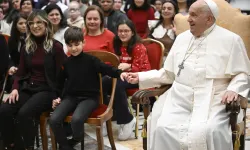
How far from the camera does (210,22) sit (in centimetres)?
378

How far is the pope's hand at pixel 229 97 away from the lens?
344 cm

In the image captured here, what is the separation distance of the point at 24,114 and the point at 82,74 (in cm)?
64

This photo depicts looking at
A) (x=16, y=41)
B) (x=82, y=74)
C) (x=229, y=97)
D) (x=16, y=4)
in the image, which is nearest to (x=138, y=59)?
(x=82, y=74)

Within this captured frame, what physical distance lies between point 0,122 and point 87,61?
3.31 feet

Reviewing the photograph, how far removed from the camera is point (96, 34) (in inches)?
209

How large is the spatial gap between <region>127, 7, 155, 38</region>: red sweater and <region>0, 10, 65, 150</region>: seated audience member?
2.57 m

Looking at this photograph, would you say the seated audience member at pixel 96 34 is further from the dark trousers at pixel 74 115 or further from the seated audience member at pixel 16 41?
the dark trousers at pixel 74 115

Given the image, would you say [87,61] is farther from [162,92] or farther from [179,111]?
[179,111]

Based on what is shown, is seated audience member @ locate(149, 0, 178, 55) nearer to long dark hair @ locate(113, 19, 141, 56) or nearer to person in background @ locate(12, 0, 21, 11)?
long dark hair @ locate(113, 19, 141, 56)

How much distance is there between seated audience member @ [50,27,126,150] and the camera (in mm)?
4125

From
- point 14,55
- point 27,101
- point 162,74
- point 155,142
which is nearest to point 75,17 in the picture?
point 14,55

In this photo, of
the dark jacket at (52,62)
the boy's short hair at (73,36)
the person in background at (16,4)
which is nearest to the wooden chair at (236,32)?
the boy's short hair at (73,36)

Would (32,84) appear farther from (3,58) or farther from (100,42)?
(100,42)

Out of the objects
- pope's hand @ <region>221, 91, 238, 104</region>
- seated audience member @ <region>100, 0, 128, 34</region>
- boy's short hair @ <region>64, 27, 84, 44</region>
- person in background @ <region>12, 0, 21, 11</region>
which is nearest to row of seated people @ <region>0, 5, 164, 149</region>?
boy's short hair @ <region>64, 27, 84, 44</region>
